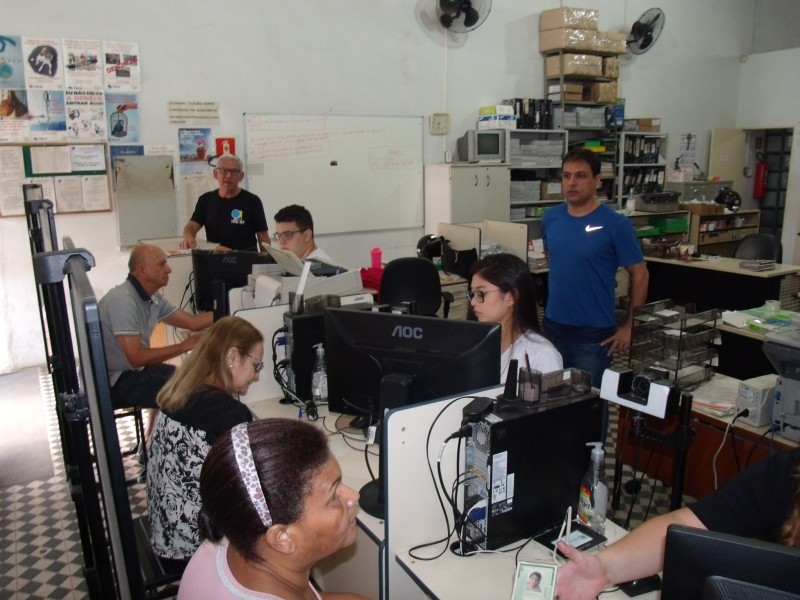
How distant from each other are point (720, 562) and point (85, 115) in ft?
17.5

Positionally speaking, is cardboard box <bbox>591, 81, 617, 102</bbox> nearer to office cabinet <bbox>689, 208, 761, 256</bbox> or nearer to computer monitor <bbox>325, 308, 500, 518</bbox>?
office cabinet <bbox>689, 208, 761, 256</bbox>

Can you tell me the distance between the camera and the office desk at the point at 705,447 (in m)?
2.52

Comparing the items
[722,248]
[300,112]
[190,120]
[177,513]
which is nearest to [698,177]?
[722,248]

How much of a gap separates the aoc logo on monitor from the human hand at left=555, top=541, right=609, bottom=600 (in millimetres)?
700

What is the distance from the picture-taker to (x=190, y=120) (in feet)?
17.6

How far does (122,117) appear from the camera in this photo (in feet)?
16.8

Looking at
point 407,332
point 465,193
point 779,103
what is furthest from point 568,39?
point 407,332

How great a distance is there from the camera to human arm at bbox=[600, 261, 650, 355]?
117 inches

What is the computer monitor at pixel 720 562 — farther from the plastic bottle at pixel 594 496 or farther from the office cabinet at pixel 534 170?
the office cabinet at pixel 534 170

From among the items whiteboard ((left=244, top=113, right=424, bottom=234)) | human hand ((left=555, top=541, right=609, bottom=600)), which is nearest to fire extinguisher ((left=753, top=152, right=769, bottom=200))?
whiteboard ((left=244, top=113, right=424, bottom=234))

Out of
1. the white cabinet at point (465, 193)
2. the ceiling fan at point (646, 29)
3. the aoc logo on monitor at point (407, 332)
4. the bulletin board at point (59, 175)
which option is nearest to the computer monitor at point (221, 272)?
the aoc logo on monitor at point (407, 332)

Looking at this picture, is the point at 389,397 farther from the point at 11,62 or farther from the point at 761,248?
the point at 761,248

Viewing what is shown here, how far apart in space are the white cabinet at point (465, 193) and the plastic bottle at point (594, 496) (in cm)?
481

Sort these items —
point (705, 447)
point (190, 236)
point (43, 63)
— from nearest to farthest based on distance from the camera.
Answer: point (705, 447) → point (190, 236) → point (43, 63)
